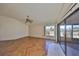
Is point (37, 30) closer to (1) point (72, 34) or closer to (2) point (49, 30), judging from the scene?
(2) point (49, 30)

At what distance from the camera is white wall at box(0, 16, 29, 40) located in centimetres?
774

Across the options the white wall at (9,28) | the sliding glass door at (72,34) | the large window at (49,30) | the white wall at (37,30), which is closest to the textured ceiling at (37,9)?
the sliding glass door at (72,34)

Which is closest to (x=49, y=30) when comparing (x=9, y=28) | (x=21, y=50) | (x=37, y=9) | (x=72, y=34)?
(x=9, y=28)

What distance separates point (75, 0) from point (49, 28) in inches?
355

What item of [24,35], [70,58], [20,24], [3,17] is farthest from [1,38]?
[70,58]

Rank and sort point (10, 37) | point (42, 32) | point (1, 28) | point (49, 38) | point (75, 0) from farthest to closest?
1. point (42, 32)
2. point (49, 38)
3. point (10, 37)
4. point (1, 28)
5. point (75, 0)

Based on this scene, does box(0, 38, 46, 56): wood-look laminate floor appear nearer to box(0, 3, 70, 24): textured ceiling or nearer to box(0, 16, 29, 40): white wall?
box(0, 16, 29, 40): white wall

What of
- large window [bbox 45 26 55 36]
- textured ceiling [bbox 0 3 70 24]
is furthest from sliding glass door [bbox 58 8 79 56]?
large window [bbox 45 26 55 36]

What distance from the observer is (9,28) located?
8.20 m

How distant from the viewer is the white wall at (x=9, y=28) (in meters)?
7.74

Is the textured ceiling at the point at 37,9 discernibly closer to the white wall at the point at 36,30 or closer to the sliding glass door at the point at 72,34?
the sliding glass door at the point at 72,34

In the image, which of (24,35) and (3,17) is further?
(24,35)

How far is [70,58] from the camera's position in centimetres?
64

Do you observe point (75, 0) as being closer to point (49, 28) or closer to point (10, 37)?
point (10, 37)
